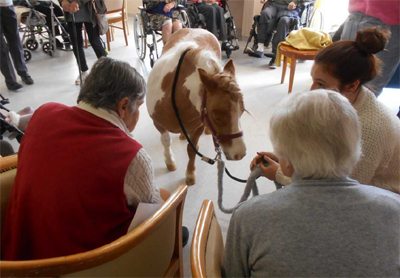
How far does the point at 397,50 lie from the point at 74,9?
117 inches

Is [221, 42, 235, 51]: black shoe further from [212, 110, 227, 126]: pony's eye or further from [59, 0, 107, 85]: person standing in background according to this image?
[212, 110, 227, 126]: pony's eye

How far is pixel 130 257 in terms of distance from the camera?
0.86 metres

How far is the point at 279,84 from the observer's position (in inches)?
164

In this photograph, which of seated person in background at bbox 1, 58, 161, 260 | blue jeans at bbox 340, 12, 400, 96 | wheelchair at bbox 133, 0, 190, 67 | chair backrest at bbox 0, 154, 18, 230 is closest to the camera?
seated person in background at bbox 1, 58, 161, 260

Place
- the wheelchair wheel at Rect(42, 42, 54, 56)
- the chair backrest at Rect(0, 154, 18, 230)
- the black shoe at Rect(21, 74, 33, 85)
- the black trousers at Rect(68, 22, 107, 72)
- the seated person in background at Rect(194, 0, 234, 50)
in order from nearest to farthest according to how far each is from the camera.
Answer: the chair backrest at Rect(0, 154, 18, 230), the black trousers at Rect(68, 22, 107, 72), the black shoe at Rect(21, 74, 33, 85), the seated person in background at Rect(194, 0, 234, 50), the wheelchair wheel at Rect(42, 42, 54, 56)

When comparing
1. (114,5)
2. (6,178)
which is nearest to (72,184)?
(6,178)

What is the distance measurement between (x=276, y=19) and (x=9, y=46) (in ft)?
11.8

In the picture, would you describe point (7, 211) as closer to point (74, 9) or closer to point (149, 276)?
point (149, 276)

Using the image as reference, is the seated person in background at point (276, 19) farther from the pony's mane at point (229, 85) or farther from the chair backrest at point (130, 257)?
the chair backrest at point (130, 257)

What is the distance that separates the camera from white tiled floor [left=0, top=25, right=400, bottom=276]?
7.60ft

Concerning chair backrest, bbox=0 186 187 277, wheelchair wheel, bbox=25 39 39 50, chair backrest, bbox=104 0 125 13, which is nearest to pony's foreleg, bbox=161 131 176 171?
chair backrest, bbox=0 186 187 277

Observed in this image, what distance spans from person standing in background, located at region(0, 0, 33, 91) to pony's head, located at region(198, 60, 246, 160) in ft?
9.57

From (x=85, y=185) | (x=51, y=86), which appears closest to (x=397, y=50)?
(x=85, y=185)

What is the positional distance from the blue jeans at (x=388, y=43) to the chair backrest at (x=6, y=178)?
6.90ft
